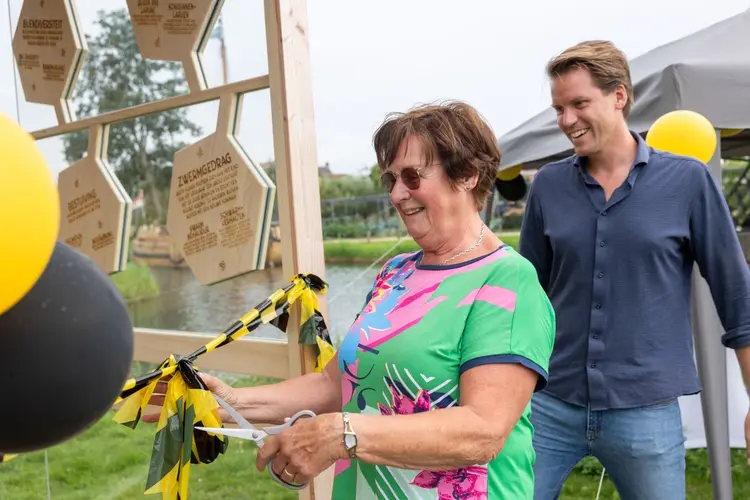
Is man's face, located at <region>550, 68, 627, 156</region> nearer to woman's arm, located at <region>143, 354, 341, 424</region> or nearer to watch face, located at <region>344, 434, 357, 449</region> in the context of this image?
woman's arm, located at <region>143, 354, 341, 424</region>

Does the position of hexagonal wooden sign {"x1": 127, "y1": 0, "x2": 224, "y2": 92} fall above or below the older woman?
above

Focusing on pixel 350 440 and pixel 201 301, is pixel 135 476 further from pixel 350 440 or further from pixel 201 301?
pixel 350 440

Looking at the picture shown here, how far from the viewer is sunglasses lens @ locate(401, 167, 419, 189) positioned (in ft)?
3.92

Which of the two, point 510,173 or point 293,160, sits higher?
point 293,160

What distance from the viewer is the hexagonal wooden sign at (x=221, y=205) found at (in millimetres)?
1752

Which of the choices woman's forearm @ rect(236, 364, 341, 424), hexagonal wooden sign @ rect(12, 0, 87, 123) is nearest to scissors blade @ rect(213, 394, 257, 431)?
woman's forearm @ rect(236, 364, 341, 424)

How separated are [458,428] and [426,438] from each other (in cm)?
5

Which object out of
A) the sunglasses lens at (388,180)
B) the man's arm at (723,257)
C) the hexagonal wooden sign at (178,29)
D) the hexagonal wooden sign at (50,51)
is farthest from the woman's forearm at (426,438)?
the hexagonal wooden sign at (50,51)

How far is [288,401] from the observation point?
139 centimetres

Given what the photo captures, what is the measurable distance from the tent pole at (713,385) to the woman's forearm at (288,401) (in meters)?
1.42

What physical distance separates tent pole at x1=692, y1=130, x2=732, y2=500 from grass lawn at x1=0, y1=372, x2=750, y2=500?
4.26 feet

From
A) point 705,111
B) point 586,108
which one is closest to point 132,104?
point 586,108

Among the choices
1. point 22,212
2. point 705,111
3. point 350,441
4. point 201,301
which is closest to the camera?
point 22,212

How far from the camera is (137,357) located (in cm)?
223
